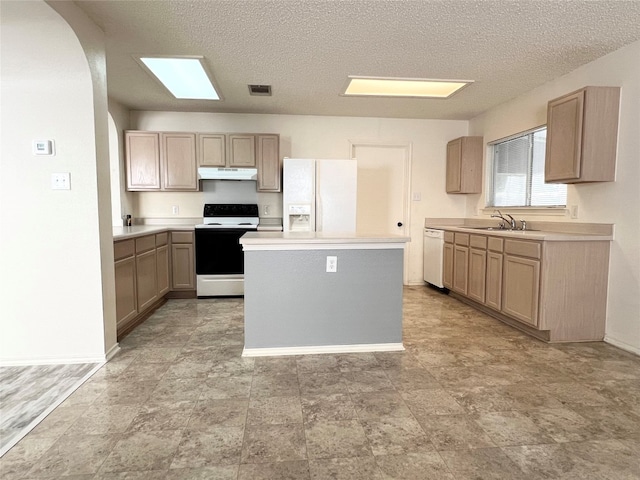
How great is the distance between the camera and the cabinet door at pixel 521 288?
9.64 feet

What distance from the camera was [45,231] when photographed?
2.40 meters

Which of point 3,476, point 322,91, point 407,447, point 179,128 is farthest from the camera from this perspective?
point 179,128

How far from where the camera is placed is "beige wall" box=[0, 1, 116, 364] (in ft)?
7.61

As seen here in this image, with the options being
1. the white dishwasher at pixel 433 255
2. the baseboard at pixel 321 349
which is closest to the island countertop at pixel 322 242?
the baseboard at pixel 321 349

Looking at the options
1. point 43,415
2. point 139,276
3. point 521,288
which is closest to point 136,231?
point 139,276

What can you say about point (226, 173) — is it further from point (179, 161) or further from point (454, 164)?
point (454, 164)

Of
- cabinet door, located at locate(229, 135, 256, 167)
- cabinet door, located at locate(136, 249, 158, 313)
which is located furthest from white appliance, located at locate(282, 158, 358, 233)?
cabinet door, located at locate(136, 249, 158, 313)

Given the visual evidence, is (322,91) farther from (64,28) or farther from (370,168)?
(64,28)

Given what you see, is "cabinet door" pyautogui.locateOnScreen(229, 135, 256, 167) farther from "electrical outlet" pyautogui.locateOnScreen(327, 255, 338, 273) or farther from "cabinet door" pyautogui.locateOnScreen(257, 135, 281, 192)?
"electrical outlet" pyautogui.locateOnScreen(327, 255, 338, 273)

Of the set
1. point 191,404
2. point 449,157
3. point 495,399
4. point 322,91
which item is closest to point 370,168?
point 449,157

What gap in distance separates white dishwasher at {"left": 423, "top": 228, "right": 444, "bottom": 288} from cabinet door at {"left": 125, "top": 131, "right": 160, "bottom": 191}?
12.0 ft

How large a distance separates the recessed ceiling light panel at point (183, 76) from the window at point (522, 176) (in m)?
3.53

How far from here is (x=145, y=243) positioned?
353cm

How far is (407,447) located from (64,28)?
3089 millimetres
